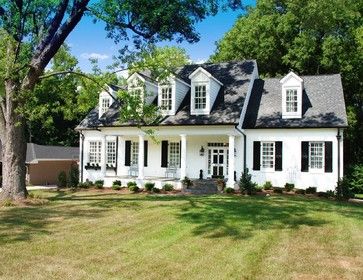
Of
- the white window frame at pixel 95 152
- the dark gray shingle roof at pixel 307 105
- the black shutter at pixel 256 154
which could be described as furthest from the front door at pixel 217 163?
the white window frame at pixel 95 152

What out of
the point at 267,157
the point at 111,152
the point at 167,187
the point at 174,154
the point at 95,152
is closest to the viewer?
the point at 167,187

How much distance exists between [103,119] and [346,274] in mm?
21919

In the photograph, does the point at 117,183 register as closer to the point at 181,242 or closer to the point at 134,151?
the point at 134,151

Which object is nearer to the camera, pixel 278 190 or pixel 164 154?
pixel 278 190

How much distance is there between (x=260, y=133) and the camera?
24.5 meters

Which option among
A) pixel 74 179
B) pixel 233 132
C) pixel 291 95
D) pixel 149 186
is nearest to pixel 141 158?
pixel 149 186

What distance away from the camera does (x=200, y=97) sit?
82.3 ft

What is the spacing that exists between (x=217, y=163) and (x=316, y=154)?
19.4ft

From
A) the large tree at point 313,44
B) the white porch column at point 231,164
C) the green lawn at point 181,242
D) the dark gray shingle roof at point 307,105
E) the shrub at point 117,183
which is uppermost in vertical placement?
the large tree at point 313,44

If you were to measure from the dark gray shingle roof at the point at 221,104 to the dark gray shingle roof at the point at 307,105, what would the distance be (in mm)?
1217

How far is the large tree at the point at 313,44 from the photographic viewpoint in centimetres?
3184

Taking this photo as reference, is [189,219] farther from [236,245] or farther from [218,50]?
[218,50]

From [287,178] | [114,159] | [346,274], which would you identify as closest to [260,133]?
A: [287,178]

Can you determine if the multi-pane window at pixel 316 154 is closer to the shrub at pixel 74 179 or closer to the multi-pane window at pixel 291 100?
the multi-pane window at pixel 291 100
